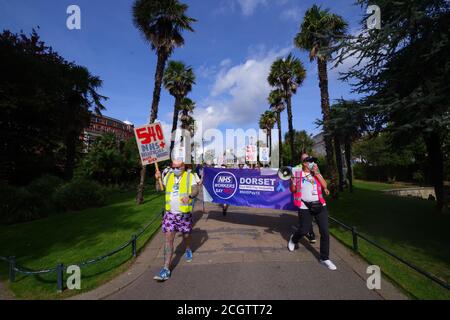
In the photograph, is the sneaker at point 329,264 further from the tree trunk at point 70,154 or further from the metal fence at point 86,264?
the tree trunk at point 70,154

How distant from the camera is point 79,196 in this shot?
13.6m

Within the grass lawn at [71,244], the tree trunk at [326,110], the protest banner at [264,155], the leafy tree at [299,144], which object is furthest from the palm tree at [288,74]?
the leafy tree at [299,144]

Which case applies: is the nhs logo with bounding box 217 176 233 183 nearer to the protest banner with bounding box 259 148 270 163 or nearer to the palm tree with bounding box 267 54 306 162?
the protest banner with bounding box 259 148 270 163

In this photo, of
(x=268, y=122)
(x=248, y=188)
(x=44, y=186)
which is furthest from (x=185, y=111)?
(x=248, y=188)

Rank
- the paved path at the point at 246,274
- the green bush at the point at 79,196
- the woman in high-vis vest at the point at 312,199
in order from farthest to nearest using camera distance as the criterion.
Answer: the green bush at the point at 79,196 < the woman in high-vis vest at the point at 312,199 < the paved path at the point at 246,274

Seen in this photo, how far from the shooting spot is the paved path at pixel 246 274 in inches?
153

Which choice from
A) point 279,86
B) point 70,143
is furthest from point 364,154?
point 70,143

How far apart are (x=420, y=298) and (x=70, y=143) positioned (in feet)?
76.1

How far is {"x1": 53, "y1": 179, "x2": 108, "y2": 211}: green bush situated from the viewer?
13.2m

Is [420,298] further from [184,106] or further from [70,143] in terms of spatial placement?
[184,106]

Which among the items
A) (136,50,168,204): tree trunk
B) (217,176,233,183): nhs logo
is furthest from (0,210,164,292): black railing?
(136,50,168,204): tree trunk

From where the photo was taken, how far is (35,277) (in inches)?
Result: 192

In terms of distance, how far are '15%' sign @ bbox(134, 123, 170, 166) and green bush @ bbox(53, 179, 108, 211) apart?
10134 mm

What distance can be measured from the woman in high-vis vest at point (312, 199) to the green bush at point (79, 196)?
12.3 m
